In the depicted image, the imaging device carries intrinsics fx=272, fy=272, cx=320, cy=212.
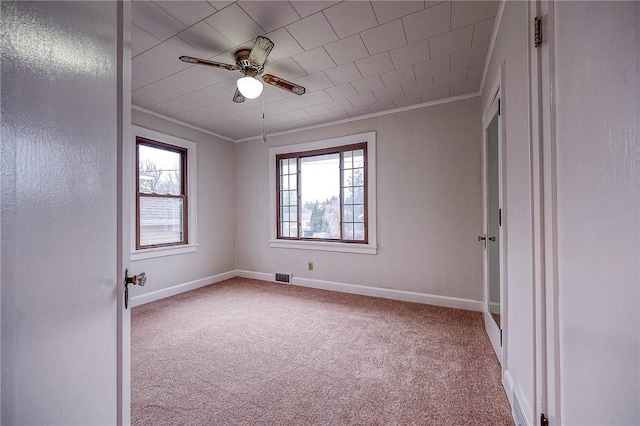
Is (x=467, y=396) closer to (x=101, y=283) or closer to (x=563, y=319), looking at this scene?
(x=563, y=319)

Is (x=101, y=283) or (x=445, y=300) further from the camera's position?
(x=445, y=300)

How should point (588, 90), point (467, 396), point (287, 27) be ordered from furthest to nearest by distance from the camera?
point (287, 27)
point (467, 396)
point (588, 90)

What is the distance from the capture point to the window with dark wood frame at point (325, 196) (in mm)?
4027

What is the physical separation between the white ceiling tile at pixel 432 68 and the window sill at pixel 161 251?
3829mm

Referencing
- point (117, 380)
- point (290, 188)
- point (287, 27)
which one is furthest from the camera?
point (290, 188)

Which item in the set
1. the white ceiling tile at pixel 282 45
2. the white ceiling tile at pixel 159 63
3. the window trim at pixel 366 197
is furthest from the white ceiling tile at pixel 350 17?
the window trim at pixel 366 197

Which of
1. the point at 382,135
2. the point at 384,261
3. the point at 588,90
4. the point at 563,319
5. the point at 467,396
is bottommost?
the point at 467,396

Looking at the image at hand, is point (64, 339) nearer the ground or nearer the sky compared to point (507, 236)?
nearer the ground

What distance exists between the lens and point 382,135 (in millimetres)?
3793

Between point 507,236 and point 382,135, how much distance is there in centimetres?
238

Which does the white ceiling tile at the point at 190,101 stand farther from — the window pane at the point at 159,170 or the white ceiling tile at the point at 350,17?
the white ceiling tile at the point at 350,17

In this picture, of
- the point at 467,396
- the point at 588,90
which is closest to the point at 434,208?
the point at 467,396

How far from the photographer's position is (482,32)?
2.10m

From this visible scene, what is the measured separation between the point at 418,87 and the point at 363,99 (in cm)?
65
